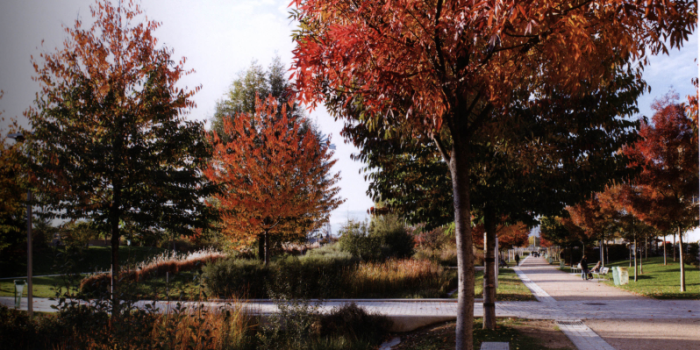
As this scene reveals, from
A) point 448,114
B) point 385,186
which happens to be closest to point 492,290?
point 385,186

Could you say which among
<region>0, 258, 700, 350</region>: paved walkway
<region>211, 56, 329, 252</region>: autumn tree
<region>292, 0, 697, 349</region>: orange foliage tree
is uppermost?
<region>211, 56, 329, 252</region>: autumn tree

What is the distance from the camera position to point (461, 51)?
5145mm

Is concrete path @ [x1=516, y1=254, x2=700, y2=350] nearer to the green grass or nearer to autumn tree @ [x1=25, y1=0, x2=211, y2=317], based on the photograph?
autumn tree @ [x1=25, y1=0, x2=211, y2=317]

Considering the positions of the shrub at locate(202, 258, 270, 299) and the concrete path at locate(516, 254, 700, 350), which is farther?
the shrub at locate(202, 258, 270, 299)

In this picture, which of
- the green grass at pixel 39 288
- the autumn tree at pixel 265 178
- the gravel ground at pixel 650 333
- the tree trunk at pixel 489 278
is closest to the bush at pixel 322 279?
the autumn tree at pixel 265 178

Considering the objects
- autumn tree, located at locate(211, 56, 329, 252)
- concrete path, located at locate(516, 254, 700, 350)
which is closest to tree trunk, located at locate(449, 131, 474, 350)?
concrete path, located at locate(516, 254, 700, 350)

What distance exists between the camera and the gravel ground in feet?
23.7

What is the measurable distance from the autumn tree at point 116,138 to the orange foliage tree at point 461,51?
19.8 ft

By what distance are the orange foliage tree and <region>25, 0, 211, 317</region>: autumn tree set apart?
6035 millimetres

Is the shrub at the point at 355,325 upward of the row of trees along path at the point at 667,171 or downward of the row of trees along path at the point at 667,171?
downward

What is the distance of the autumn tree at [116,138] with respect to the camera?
9.20 meters

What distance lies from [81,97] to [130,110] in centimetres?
102

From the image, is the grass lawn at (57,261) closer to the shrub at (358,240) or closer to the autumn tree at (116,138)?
the autumn tree at (116,138)

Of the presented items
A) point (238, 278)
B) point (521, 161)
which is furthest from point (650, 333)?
point (238, 278)
